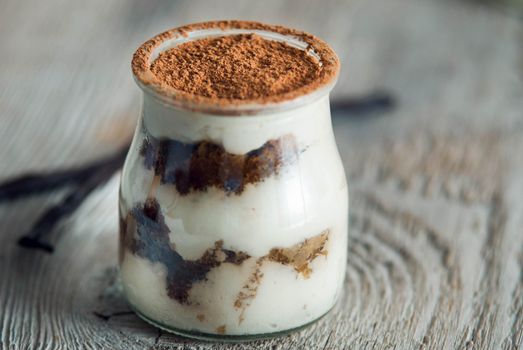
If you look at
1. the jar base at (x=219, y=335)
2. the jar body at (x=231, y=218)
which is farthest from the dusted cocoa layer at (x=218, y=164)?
the jar base at (x=219, y=335)

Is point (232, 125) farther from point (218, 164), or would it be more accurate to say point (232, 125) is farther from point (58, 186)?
point (58, 186)

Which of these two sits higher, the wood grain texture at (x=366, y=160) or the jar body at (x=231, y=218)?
the jar body at (x=231, y=218)

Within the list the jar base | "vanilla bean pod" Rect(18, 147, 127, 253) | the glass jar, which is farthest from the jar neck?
"vanilla bean pod" Rect(18, 147, 127, 253)

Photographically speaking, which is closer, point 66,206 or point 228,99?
point 228,99

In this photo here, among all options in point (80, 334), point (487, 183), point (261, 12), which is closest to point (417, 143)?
point (487, 183)

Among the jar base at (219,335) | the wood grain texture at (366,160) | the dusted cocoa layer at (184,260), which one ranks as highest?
the dusted cocoa layer at (184,260)

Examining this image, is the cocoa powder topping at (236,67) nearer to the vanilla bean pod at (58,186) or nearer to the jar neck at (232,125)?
the jar neck at (232,125)

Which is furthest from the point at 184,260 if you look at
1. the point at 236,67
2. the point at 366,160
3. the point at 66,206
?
the point at 366,160
